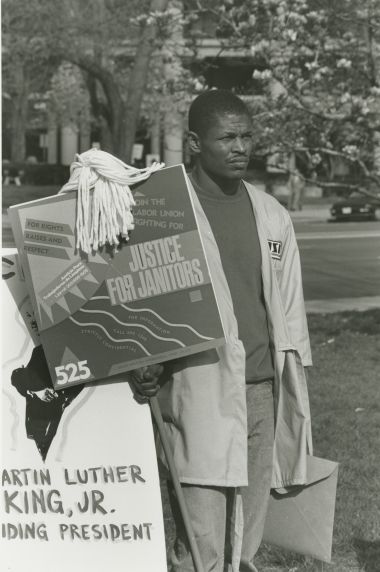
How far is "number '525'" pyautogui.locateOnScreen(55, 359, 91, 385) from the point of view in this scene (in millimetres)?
3619

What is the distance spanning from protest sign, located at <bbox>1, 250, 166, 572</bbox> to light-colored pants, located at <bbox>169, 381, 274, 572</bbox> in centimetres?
9

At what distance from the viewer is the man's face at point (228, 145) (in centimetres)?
374

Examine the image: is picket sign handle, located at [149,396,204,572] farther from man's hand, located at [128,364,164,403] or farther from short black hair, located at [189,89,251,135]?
short black hair, located at [189,89,251,135]

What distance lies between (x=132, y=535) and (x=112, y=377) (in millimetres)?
536

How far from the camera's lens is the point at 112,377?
3719mm

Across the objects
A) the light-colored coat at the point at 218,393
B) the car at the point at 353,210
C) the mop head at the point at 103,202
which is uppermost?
the mop head at the point at 103,202

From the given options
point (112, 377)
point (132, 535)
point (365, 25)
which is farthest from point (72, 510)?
point (365, 25)

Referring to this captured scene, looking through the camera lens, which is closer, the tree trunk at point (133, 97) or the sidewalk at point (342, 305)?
the sidewalk at point (342, 305)

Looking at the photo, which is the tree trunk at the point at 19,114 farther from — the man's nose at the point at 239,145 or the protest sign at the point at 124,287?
the protest sign at the point at 124,287

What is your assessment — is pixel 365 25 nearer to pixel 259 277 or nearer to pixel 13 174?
pixel 259 277

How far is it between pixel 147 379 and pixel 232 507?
0.58m

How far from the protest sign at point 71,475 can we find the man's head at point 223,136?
0.73 m

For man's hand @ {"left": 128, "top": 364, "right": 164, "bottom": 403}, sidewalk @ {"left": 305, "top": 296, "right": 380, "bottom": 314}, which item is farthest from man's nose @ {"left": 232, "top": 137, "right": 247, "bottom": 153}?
sidewalk @ {"left": 305, "top": 296, "right": 380, "bottom": 314}

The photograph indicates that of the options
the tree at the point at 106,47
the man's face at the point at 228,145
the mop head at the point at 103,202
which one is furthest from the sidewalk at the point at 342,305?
the tree at the point at 106,47
